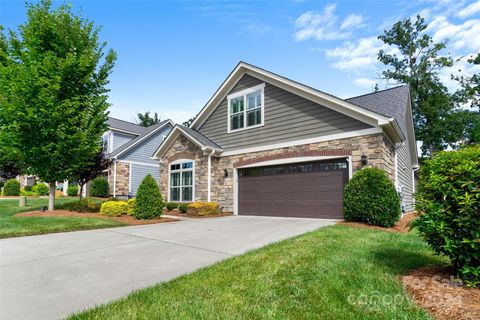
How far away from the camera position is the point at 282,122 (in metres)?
11.9

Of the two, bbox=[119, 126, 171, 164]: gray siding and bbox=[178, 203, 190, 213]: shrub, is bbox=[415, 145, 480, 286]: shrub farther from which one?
bbox=[119, 126, 171, 164]: gray siding

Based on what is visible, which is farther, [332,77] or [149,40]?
[332,77]

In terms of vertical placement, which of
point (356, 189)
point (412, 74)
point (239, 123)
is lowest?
point (356, 189)

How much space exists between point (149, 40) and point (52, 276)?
10166 mm

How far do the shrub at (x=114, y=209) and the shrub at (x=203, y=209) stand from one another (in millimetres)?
2777

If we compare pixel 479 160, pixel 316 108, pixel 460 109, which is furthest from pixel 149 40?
pixel 460 109

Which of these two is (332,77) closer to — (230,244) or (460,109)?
(230,244)

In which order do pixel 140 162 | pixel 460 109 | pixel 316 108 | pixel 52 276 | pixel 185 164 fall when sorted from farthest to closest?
pixel 460 109 → pixel 140 162 → pixel 185 164 → pixel 316 108 → pixel 52 276

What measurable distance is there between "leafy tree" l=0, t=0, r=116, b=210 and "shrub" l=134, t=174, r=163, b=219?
3.05 meters

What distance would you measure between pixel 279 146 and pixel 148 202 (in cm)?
576

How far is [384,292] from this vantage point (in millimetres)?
3195

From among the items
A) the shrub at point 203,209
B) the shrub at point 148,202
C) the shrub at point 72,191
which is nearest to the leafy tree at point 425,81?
the shrub at point 203,209

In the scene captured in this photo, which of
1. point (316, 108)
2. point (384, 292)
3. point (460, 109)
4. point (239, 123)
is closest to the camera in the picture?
point (384, 292)

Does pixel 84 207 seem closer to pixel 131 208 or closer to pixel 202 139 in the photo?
pixel 131 208
